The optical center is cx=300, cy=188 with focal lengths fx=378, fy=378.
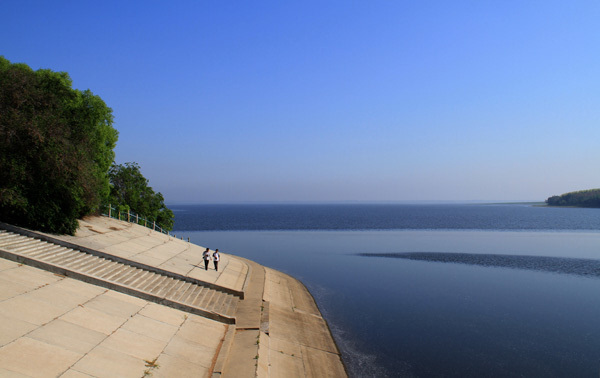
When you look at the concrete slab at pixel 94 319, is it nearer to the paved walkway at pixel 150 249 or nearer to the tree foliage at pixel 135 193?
the paved walkway at pixel 150 249

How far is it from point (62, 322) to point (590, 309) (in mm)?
36759

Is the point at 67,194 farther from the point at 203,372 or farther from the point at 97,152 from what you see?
the point at 203,372

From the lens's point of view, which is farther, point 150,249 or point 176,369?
point 150,249

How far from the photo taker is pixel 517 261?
5281 cm

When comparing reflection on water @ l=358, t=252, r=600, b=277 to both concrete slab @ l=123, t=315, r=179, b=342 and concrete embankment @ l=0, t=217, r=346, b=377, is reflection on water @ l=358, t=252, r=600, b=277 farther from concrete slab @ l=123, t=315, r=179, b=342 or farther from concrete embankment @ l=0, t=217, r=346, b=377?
concrete slab @ l=123, t=315, r=179, b=342

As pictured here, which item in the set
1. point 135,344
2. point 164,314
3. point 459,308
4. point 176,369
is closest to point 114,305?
point 164,314

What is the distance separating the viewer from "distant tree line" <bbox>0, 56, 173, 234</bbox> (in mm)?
25283

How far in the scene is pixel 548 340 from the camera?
2416 cm

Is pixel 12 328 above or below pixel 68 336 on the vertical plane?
above

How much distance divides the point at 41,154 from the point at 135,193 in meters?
31.0

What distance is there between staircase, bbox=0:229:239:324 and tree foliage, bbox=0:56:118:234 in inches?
105

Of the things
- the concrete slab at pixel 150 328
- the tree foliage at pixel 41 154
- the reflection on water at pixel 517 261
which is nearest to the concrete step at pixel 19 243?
the tree foliage at pixel 41 154

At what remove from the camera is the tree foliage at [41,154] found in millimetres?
25266

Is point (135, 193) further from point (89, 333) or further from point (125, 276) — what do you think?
point (89, 333)
